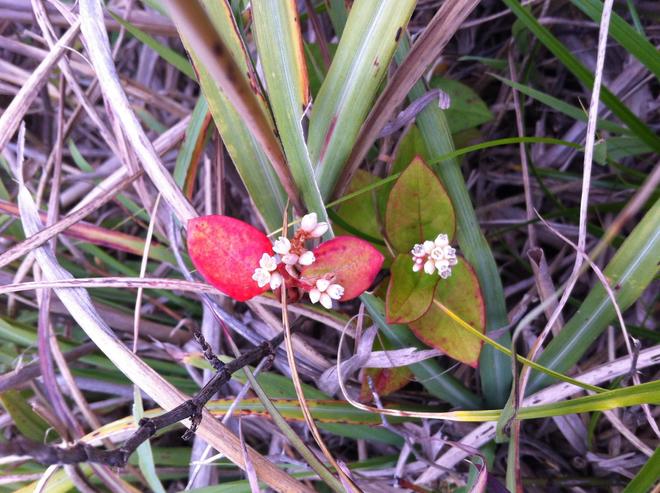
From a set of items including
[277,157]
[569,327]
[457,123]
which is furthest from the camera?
[457,123]

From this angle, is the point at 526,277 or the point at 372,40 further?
the point at 526,277

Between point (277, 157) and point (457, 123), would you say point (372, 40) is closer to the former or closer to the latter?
point (277, 157)

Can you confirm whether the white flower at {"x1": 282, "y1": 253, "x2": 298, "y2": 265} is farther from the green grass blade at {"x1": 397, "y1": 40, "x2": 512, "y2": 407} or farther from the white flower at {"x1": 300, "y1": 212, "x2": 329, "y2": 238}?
the green grass blade at {"x1": 397, "y1": 40, "x2": 512, "y2": 407}

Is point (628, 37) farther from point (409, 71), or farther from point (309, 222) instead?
point (309, 222)

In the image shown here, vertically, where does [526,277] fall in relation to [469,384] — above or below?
above

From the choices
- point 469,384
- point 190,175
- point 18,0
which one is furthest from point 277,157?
point 18,0

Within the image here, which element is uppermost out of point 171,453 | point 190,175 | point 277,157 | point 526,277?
point 277,157

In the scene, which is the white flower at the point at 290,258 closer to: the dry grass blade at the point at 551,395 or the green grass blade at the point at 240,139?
the green grass blade at the point at 240,139

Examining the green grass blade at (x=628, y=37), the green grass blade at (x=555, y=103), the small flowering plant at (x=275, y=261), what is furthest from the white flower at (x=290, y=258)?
the green grass blade at (x=628, y=37)
